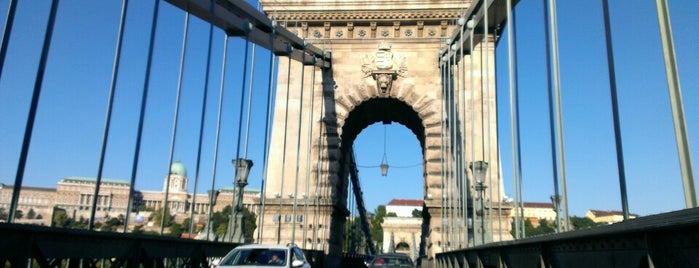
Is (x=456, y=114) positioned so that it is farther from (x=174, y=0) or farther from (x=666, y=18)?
(x=666, y=18)

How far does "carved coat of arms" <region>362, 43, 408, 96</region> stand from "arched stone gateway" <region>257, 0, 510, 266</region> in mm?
44

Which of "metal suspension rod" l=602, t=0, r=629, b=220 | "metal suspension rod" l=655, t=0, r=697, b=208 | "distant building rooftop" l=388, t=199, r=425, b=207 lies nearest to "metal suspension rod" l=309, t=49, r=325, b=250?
"metal suspension rod" l=602, t=0, r=629, b=220

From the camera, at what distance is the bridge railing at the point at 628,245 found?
12.5 ft

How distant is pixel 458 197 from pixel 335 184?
5.66m

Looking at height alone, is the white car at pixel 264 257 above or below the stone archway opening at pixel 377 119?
below

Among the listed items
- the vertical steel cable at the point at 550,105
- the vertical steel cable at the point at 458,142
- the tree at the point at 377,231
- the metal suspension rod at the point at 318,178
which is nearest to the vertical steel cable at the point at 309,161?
the metal suspension rod at the point at 318,178

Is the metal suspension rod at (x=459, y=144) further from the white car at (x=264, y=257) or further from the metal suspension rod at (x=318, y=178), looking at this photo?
the white car at (x=264, y=257)

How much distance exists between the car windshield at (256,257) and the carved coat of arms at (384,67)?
14426 millimetres

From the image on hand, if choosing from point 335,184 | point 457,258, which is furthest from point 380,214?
point 457,258

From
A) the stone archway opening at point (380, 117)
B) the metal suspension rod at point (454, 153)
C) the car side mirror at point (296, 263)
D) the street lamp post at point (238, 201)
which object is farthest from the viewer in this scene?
the stone archway opening at point (380, 117)

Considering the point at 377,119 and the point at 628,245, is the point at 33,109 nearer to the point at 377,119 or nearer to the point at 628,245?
the point at 628,245

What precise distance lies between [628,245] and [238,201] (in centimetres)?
1457

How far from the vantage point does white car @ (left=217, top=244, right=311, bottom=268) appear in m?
10.8

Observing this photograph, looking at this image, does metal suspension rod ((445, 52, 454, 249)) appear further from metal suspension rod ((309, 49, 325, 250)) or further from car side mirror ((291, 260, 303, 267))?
car side mirror ((291, 260, 303, 267))
